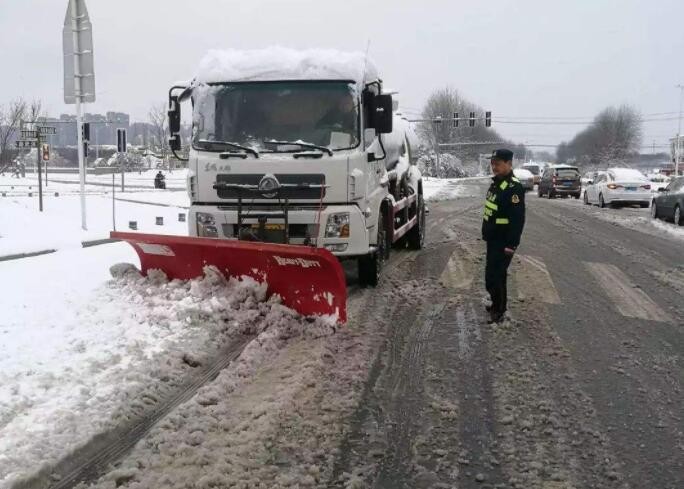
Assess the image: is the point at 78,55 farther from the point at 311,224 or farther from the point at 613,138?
the point at 613,138

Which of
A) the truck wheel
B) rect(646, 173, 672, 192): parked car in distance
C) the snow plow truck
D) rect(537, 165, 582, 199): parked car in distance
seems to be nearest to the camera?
the snow plow truck

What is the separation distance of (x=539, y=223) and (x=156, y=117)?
223ft

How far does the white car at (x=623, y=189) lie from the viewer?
24.5 meters

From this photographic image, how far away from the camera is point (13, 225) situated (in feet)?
46.6

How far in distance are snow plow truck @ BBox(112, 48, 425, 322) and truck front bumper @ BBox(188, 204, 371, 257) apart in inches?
0.4

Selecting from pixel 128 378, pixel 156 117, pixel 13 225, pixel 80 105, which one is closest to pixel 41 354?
pixel 128 378

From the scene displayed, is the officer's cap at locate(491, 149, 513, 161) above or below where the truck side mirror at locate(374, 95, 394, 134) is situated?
below

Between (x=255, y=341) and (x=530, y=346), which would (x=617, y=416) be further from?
(x=255, y=341)

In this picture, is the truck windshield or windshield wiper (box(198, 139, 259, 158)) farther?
the truck windshield

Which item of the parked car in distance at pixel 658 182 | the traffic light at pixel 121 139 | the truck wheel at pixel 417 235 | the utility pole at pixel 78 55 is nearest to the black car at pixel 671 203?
the parked car in distance at pixel 658 182

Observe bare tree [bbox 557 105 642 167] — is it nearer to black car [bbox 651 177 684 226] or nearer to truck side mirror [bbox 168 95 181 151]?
black car [bbox 651 177 684 226]

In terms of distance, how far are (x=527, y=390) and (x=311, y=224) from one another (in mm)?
3305

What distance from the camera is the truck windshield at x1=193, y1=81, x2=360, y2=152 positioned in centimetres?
726

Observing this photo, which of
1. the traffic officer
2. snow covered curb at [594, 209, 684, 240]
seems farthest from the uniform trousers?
snow covered curb at [594, 209, 684, 240]
